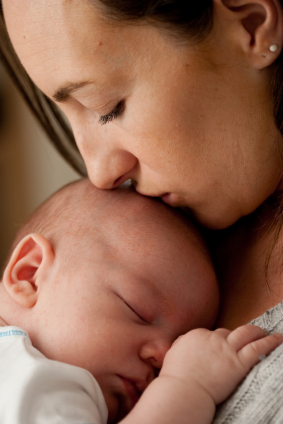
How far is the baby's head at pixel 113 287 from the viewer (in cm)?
92

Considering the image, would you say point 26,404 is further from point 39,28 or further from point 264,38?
point 264,38

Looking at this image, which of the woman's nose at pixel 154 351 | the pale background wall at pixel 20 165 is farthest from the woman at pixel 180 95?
the pale background wall at pixel 20 165

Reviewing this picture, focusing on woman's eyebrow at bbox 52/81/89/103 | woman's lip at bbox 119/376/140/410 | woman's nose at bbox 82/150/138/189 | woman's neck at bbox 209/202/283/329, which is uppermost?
woman's eyebrow at bbox 52/81/89/103

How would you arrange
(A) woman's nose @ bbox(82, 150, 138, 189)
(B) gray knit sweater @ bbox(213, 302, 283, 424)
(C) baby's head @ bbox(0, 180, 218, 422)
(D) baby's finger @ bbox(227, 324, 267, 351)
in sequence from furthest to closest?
1. (A) woman's nose @ bbox(82, 150, 138, 189)
2. (C) baby's head @ bbox(0, 180, 218, 422)
3. (D) baby's finger @ bbox(227, 324, 267, 351)
4. (B) gray knit sweater @ bbox(213, 302, 283, 424)

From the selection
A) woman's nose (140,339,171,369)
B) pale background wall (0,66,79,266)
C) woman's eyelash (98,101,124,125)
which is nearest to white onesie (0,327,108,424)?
woman's nose (140,339,171,369)

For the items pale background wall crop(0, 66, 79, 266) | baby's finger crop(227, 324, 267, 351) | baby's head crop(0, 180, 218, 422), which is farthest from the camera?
pale background wall crop(0, 66, 79, 266)

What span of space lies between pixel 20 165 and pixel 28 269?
69.7 inches

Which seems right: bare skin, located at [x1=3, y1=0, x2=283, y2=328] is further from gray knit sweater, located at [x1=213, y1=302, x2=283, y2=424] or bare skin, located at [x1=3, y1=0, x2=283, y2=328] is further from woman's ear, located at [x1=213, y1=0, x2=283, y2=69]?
gray knit sweater, located at [x1=213, y1=302, x2=283, y2=424]

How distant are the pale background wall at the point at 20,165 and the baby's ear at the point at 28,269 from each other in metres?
1.53

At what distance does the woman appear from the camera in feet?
2.76

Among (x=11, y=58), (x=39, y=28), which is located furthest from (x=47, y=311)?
(x=11, y=58)

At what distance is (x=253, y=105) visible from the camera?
93 centimetres

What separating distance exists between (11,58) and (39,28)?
56 centimetres

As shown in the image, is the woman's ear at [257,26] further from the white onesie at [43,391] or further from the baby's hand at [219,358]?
the white onesie at [43,391]
